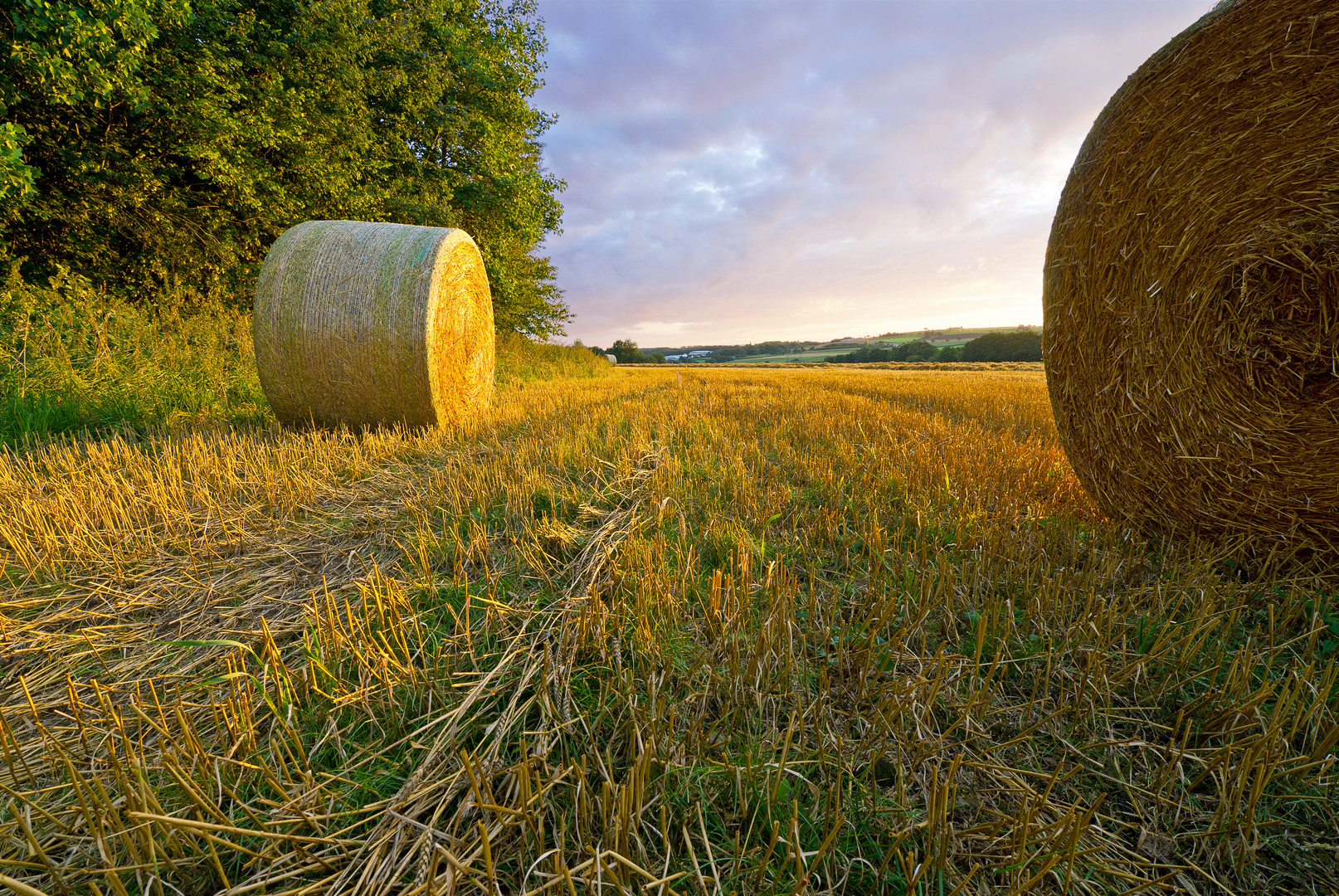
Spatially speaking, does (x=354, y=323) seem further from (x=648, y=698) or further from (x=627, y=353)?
(x=627, y=353)

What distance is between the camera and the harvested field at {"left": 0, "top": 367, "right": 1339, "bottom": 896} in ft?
3.12

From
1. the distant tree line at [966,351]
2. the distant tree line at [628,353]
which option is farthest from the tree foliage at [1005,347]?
the distant tree line at [628,353]

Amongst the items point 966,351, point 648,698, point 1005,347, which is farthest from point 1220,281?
point 966,351

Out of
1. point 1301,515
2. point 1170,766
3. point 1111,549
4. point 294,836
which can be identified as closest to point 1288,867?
point 1170,766

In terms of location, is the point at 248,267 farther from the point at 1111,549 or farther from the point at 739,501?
the point at 1111,549

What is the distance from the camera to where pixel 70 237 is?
7773 mm

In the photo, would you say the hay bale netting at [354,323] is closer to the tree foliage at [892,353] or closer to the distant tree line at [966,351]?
the distant tree line at [966,351]

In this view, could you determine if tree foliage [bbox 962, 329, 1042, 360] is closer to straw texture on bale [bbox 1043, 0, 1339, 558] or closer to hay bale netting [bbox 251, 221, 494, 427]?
straw texture on bale [bbox 1043, 0, 1339, 558]

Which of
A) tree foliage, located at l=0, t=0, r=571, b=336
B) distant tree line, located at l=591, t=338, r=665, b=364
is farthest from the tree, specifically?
tree foliage, located at l=0, t=0, r=571, b=336

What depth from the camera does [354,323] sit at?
464 centimetres

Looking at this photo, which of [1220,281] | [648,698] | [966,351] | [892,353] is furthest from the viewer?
[892,353]

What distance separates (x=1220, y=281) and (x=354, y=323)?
622 centimetres

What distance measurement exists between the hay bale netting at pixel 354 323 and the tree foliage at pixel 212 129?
344cm

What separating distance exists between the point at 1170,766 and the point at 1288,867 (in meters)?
0.22
